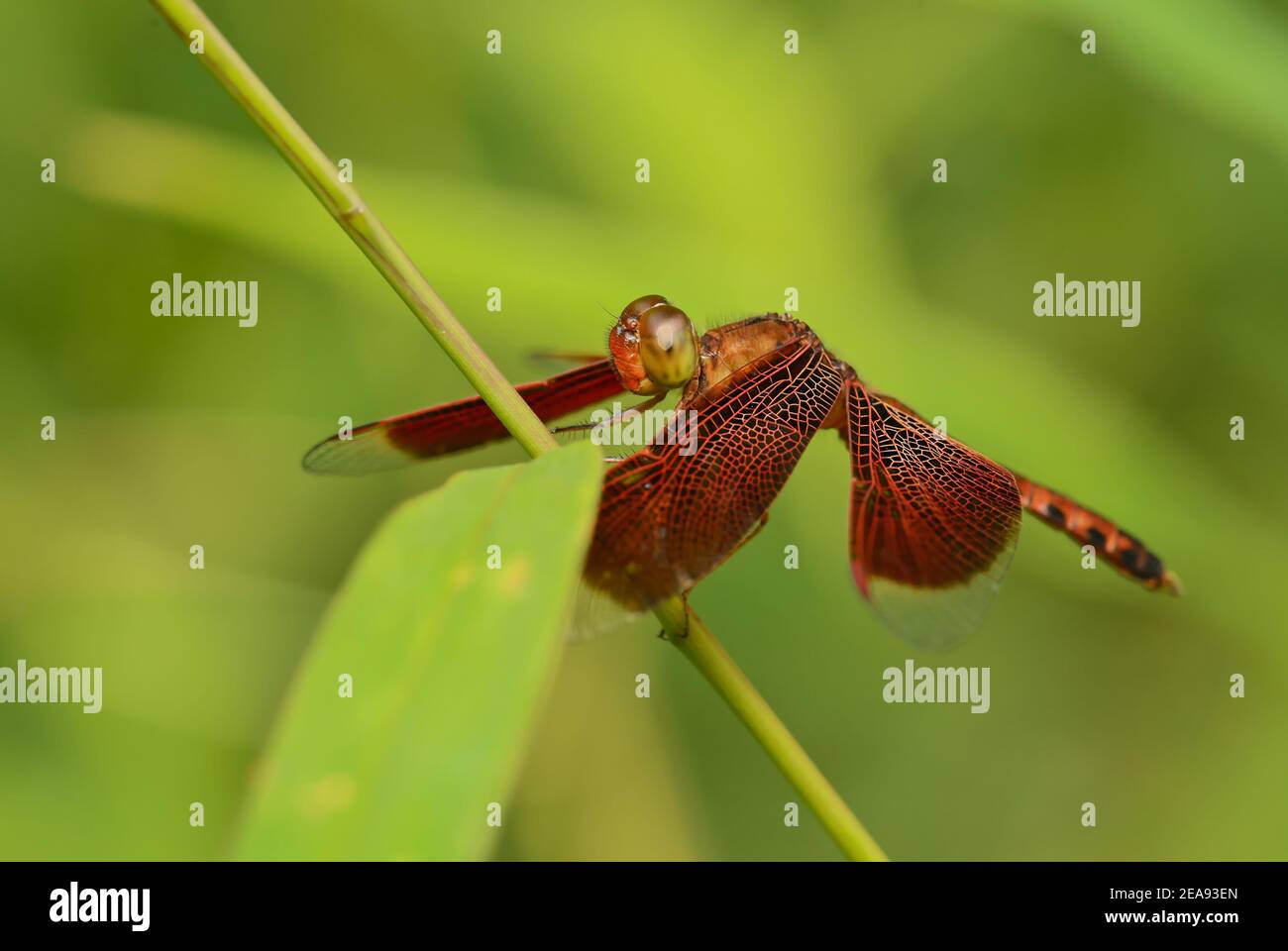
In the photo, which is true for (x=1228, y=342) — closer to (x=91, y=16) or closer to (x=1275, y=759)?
(x=1275, y=759)

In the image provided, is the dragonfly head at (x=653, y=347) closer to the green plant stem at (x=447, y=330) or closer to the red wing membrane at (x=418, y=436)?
the red wing membrane at (x=418, y=436)

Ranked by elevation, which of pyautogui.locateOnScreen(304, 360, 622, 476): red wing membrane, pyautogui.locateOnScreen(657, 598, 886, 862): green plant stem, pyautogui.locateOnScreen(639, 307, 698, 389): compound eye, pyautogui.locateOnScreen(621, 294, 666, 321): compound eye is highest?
pyautogui.locateOnScreen(621, 294, 666, 321): compound eye

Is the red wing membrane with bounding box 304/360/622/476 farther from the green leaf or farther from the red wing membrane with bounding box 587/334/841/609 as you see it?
the green leaf

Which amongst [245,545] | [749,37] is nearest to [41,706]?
[245,545]

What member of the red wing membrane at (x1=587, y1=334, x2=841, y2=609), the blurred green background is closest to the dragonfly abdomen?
the blurred green background

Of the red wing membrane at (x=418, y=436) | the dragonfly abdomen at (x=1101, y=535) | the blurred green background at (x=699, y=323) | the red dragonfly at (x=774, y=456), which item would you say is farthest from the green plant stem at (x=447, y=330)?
the blurred green background at (x=699, y=323)
